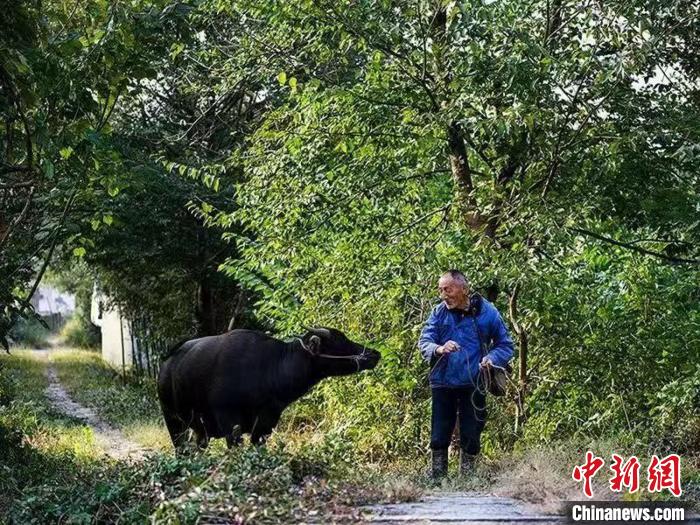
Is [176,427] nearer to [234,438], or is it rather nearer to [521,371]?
[234,438]

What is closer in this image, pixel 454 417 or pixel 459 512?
pixel 459 512

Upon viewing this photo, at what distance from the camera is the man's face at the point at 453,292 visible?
7.34m

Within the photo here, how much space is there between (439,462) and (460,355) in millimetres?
830

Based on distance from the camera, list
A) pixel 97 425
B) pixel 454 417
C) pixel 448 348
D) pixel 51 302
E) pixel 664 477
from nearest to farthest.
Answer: pixel 664 477
pixel 448 348
pixel 454 417
pixel 97 425
pixel 51 302

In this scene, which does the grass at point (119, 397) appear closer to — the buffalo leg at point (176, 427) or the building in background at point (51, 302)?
the buffalo leg at point (176, 427)

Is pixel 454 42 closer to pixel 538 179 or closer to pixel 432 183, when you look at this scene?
pixel 538 179

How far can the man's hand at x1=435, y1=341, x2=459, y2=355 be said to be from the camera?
7.13 meters

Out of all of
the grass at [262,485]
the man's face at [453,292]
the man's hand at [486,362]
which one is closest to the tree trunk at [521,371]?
the grass at [262,485]

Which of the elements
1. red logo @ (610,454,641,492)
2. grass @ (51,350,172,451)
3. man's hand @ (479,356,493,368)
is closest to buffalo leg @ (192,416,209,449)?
grass @ (51,350,172,451)

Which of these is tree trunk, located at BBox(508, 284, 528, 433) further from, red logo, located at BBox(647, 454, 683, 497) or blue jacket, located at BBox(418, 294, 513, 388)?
red logo, located at BBox(647, 454, 683, 497)

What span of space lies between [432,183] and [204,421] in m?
3.27

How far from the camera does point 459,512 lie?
5355mm

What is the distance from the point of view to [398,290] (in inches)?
348

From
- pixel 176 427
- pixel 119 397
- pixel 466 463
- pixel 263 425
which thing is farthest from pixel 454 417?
pixel 119 397
